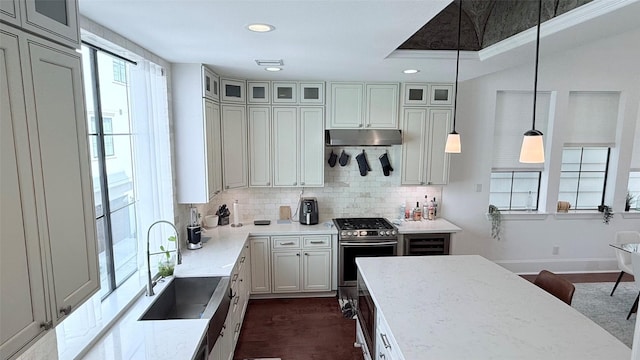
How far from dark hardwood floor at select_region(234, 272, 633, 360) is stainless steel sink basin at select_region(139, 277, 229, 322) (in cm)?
75

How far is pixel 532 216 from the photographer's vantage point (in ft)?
16.3

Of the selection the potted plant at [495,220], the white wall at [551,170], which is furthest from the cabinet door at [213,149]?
the potted plant at [495,220]

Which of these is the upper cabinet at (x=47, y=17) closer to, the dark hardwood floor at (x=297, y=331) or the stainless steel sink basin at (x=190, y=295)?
the stainless steel sink basin at (x=190, y=295)

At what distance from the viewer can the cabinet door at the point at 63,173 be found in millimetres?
1112

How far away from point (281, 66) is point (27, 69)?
95.5 inches

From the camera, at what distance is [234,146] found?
408cm

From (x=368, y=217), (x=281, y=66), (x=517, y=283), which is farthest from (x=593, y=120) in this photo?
(x=281, y=66)

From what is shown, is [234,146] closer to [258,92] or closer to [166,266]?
[258,92]

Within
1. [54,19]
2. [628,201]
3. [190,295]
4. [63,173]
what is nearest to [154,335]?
[190,295]

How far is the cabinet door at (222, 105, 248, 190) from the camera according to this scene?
3.95 metres

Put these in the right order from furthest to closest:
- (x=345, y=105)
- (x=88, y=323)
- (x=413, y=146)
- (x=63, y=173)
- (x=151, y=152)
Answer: (x=413, y=146), (x=345, y=105), (x=151, y=152), (x=88, y=323), (x=63, y=173)

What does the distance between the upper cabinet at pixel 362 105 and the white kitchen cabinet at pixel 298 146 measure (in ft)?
0.66

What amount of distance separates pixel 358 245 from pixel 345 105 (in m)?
1.67

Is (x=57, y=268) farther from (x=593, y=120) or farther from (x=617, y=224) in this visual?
(x=617, y=224)
